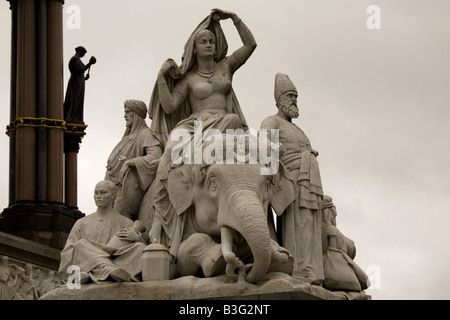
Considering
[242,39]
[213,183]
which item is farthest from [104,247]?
[242,39]

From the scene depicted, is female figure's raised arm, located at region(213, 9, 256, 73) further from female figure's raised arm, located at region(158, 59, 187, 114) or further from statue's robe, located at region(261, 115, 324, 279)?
statue's robe, located at region(261, 115, 324, 279)

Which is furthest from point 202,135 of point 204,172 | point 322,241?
point 322,241

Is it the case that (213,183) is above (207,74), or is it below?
→ below

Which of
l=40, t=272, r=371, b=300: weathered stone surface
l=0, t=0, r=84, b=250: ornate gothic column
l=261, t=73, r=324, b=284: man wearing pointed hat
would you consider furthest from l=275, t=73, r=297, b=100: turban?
l=0, t=0, r=84, b=250: ornate gothic column

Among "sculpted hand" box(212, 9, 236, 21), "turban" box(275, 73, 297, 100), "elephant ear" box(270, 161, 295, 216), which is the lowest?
"elephant ear" box(270, 161, 295, 216)

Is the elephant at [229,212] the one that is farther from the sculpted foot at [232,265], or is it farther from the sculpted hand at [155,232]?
the sculpted hand at [155,232]

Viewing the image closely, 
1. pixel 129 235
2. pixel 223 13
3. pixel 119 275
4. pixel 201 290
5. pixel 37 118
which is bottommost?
pixel 201 290

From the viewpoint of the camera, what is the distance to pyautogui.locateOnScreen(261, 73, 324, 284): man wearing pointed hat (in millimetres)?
18875

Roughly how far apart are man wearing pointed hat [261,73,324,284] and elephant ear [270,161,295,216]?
0.79 feet

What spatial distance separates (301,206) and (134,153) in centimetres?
250

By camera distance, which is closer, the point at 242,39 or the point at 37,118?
the point at 242,39

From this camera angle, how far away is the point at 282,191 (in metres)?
18.8

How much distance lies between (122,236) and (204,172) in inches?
53.9

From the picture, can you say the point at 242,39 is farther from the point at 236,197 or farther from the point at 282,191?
the point at 236,197
